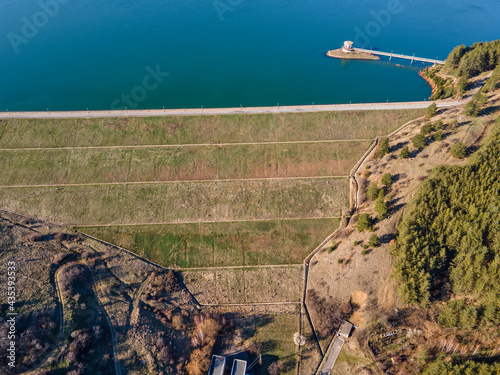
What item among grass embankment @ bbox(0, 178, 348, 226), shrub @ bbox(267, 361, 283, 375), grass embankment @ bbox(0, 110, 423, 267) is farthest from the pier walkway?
shrub @ bbox(267, 361, 283, 375)

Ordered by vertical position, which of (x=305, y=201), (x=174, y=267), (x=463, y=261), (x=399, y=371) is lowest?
(x=399, y=371)

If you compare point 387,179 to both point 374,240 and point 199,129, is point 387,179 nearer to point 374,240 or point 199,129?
point 374,240

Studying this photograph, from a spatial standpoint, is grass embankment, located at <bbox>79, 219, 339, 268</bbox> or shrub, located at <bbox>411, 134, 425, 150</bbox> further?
shrub, located at <bbox>411, 134, 425, 150</bbox>

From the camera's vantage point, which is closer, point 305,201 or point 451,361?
point 451,361

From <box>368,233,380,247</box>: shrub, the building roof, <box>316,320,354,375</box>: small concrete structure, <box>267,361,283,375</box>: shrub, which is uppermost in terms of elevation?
<box>368,233,380,247</box>: shrub

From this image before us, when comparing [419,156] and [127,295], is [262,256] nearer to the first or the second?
[127,295]

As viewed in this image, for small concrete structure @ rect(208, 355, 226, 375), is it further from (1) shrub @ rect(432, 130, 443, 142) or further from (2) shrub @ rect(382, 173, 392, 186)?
(1) shrub @ rect(432, 130, 443, 142)

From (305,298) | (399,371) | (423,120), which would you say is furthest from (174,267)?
(423,120)
